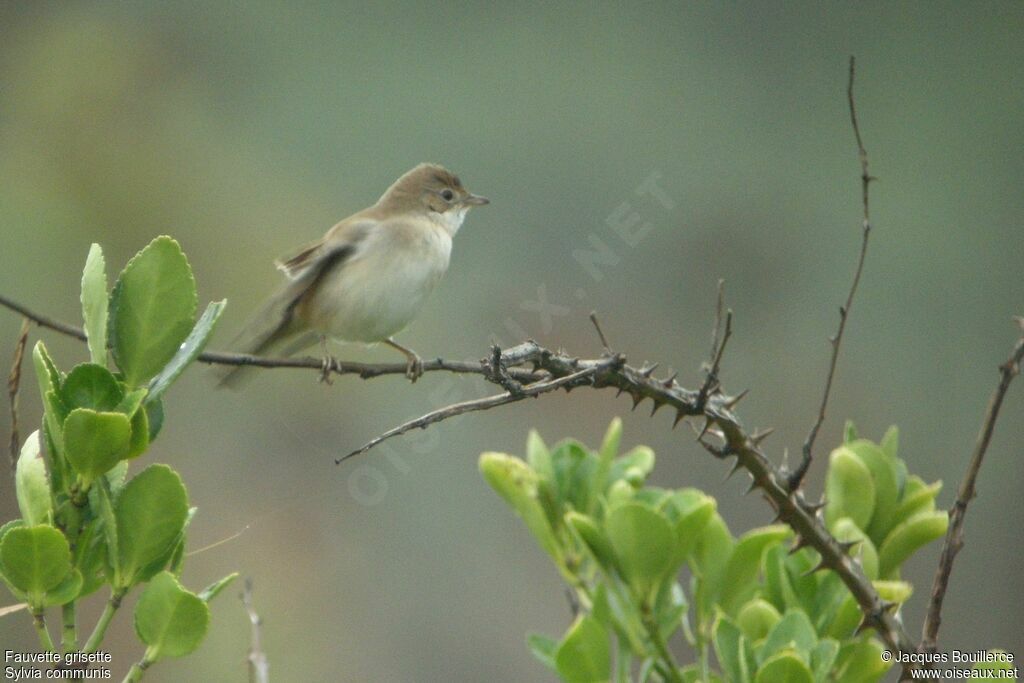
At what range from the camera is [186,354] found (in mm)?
949

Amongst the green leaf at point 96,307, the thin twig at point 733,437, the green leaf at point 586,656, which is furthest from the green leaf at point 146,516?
the green leaf at point 586,656

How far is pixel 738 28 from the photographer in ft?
22.7

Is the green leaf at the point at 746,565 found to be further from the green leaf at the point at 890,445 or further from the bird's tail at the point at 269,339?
the bird's tail at the point at 269,339

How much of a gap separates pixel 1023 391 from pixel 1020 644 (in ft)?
4.56

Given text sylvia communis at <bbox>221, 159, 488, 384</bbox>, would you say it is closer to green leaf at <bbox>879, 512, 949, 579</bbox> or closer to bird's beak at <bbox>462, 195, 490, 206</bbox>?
bird's beak at <bbox>462, 195, 490, 206</bbox>

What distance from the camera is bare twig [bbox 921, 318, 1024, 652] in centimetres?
115

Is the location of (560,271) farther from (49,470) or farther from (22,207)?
(49,470)

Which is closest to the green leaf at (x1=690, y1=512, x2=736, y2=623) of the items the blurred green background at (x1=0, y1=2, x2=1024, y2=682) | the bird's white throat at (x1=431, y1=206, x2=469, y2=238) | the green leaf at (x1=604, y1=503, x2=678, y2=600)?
the green leaf at (x1=604, y1=503, x2=678, y2=600)

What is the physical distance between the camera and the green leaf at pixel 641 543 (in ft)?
4.19

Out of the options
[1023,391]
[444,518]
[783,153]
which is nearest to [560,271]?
[444,518]

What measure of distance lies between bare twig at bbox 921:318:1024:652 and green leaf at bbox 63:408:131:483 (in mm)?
801

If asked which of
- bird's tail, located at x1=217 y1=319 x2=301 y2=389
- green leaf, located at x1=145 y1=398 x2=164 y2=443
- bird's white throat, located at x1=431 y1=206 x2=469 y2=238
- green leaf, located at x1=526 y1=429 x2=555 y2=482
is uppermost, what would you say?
green leaf, located at x1=145 y1=398 x2=164 y2=443

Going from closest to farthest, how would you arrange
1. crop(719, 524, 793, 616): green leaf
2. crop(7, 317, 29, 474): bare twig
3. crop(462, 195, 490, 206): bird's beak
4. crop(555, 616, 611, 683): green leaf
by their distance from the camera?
crop(7, 317, 29, 474): bare twig → crop(555, 616, 611, 683): green leaf → crop(719, 524, 793, 616): green leaf → crop(462, 195, 490, 206): bird's beak

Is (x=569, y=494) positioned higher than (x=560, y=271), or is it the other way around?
(x=569, y=494)
